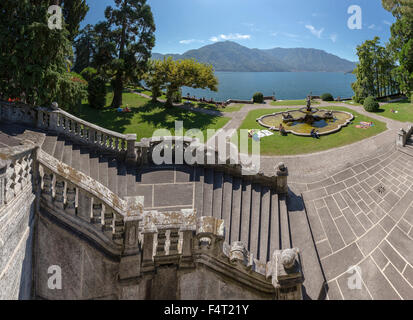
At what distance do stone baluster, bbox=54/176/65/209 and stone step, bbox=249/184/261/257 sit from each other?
5.48 meters

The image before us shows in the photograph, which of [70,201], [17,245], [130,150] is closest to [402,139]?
[130,150]

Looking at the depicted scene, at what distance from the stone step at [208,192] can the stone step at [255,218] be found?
1635 mm

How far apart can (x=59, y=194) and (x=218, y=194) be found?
5.63 m

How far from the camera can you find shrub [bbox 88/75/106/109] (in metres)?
27.0

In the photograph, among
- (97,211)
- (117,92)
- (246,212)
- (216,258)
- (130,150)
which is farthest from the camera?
(117,92)

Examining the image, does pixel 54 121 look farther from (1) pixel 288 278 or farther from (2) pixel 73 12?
(2) pixel 73 12

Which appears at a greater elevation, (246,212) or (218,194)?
(218,194)

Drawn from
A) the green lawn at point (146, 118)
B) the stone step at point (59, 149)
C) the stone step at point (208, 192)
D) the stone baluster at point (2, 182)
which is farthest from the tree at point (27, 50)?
the stone baluster at point (2, 182)

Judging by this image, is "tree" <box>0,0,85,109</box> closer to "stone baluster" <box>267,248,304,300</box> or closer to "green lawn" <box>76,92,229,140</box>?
"green lawn" <box>76,92,229,140</box>

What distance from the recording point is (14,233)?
13.9 ft

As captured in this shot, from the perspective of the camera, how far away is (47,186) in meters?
5.06

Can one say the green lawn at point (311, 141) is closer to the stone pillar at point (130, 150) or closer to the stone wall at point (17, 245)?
the stone pillar at point (130, 150)

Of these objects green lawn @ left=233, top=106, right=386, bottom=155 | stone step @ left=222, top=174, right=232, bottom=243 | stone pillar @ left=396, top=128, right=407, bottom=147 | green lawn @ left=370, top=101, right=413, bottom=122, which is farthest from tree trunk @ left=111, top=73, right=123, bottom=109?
green lawn @ left=370, top=101, right=413, bottom=122
